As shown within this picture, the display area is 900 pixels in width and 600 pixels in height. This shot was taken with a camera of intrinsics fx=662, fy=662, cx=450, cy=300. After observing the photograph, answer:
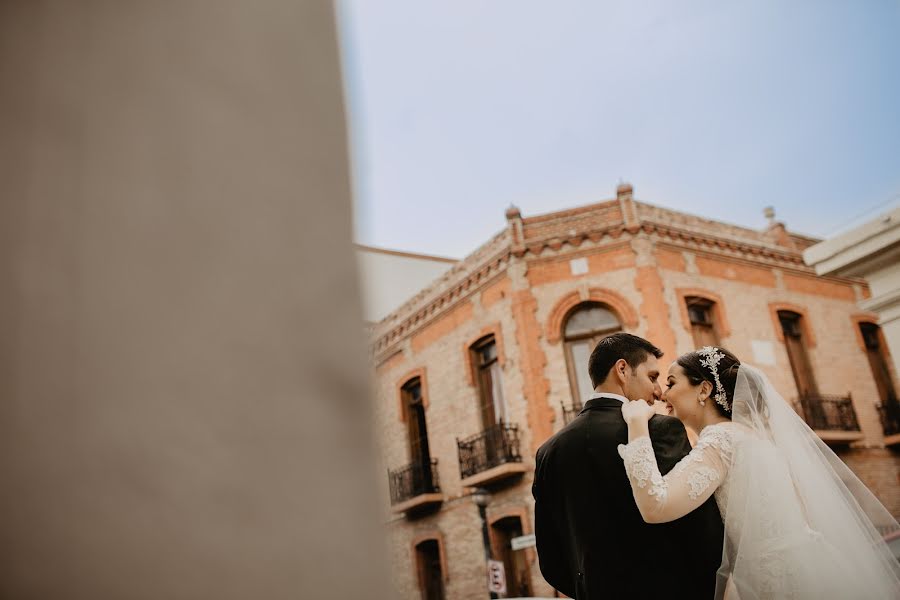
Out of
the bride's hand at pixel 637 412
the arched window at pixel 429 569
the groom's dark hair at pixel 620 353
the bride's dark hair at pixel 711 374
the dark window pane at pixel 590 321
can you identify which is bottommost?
the arched window at pixel 429 569

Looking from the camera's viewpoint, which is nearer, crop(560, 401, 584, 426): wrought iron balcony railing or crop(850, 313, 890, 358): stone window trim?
crop(560, 401, 584, 426): wrought iron balcony railing

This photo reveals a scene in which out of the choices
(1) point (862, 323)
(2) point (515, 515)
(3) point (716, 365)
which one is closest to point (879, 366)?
(1) point (862, 323)

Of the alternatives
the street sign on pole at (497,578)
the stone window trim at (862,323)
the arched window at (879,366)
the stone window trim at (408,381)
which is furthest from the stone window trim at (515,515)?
the stone window trim at (862,323)

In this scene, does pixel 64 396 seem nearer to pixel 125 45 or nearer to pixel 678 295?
pixel 125 45

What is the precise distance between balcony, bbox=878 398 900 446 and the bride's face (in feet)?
50.6

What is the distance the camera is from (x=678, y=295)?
13.8 m

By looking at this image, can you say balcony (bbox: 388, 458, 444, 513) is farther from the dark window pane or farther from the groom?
the groom

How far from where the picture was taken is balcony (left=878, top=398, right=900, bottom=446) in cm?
1567

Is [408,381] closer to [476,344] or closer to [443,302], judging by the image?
[443,302]

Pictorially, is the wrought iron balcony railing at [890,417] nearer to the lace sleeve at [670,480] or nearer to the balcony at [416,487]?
the balcony at [416,487]

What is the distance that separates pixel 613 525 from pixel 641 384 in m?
0.66

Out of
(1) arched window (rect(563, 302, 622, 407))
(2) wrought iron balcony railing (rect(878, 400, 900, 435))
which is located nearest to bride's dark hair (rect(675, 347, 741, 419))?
(1) arched window (rect(563, 302, 622, 407))

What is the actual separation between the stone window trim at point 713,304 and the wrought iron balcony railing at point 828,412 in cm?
227

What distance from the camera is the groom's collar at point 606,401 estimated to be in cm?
304
